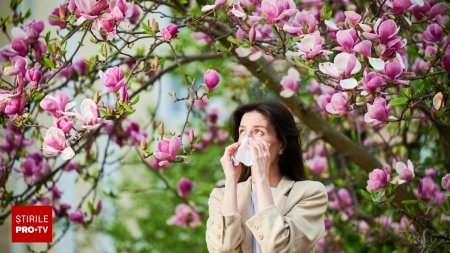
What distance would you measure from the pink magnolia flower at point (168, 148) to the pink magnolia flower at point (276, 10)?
1.51 feet

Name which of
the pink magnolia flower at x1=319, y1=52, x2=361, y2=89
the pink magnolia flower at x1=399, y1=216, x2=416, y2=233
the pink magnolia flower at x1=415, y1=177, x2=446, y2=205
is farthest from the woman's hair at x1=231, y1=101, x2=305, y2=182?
the pink magnolia flower at x1=415, y1=177, x2=446, y2=205

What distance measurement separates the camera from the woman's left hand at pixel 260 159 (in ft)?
6.44

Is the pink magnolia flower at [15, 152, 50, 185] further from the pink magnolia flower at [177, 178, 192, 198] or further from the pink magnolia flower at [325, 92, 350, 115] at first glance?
the pink magnolia flower at [325, 92, 350, 115]

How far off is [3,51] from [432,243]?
1695 millimetres

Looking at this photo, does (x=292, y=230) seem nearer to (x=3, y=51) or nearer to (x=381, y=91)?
(x=381, y=91)

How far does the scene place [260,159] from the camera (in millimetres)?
1983

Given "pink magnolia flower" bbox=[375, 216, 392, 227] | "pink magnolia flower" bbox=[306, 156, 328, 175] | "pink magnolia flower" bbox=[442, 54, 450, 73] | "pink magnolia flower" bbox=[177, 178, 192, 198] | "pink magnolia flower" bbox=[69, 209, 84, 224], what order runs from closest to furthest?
1. "pink magnolia flower" bbox=[442, 54, 450, 73]
2. "pink magnolia flower" bbox=[69, 209, 84, 224]
3. "pink magnolia flower" bbox=[375, 216, 392, 227]
4. "pink magnolia flower" bbox=[177, 178, 192, 198]
5. "pink magnolia flower" bbox=[306, 156, 328, 175]

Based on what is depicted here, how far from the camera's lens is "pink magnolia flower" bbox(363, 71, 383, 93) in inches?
84.0

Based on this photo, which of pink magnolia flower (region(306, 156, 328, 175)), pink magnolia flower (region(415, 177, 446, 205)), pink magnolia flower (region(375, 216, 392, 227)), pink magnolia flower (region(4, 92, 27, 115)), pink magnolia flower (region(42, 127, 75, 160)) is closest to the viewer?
pink magnolia flower (region(42, 127, 75, 160))

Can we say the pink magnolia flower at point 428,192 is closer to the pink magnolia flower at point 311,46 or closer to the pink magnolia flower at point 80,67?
the pink magnolia flower at point 311,46

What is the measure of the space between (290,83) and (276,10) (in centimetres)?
78

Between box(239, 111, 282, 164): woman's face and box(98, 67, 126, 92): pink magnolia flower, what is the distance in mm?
383

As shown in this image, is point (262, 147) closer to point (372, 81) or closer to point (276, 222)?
point (276, 222)

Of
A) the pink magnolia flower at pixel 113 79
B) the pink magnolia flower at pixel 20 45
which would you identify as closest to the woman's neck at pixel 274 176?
the pink magnolia flower at pixel 113 79
